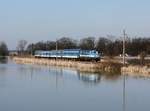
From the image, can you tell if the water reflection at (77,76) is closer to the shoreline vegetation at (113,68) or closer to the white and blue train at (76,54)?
the shoreline vegetation at (113,68)

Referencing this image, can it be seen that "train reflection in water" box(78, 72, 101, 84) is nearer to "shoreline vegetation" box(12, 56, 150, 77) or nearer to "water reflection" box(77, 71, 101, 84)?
"water reflection" box(77, 71, 101, 84)

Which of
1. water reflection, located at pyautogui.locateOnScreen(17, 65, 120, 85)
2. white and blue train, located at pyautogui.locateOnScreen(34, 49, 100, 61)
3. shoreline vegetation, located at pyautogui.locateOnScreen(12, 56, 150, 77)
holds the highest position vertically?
white and blue train, located at pyautogui.locateOnScreen(34, 49, 100, 61)

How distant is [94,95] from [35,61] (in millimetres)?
38578

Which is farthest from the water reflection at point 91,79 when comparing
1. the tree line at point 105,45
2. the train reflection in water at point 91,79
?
the tree line at point 105,45

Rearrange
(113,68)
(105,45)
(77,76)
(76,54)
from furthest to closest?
(105,45), (76,54), (113,68), (77,76)

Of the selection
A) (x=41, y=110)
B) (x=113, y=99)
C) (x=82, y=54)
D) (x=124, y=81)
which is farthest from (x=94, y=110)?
(x=82, y=54)

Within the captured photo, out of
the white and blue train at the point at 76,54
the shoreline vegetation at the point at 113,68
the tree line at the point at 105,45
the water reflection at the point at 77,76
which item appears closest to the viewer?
the water reflection at the point at 77,76

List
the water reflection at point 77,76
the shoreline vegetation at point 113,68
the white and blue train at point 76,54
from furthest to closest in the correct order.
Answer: the white and blue train at point 76,54, the shoreline vegetation at point 113,68, the water reflection at point 77,76

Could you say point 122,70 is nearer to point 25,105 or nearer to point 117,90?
point 117,90

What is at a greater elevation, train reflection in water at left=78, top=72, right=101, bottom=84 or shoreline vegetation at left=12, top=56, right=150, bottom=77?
shoreline vegetation at left=12, top=56, right=150, bottom=77

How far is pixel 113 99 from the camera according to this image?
15.3 metres

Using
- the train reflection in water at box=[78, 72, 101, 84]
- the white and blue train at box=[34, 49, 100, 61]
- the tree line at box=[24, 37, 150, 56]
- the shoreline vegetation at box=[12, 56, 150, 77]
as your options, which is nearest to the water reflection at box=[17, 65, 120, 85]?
the train reflection in water at box=[78, 72, 101, 84]

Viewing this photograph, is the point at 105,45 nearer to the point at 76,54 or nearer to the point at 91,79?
the point at 76,54

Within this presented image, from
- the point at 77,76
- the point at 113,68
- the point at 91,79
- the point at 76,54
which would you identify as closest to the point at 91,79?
the point at 91,79
